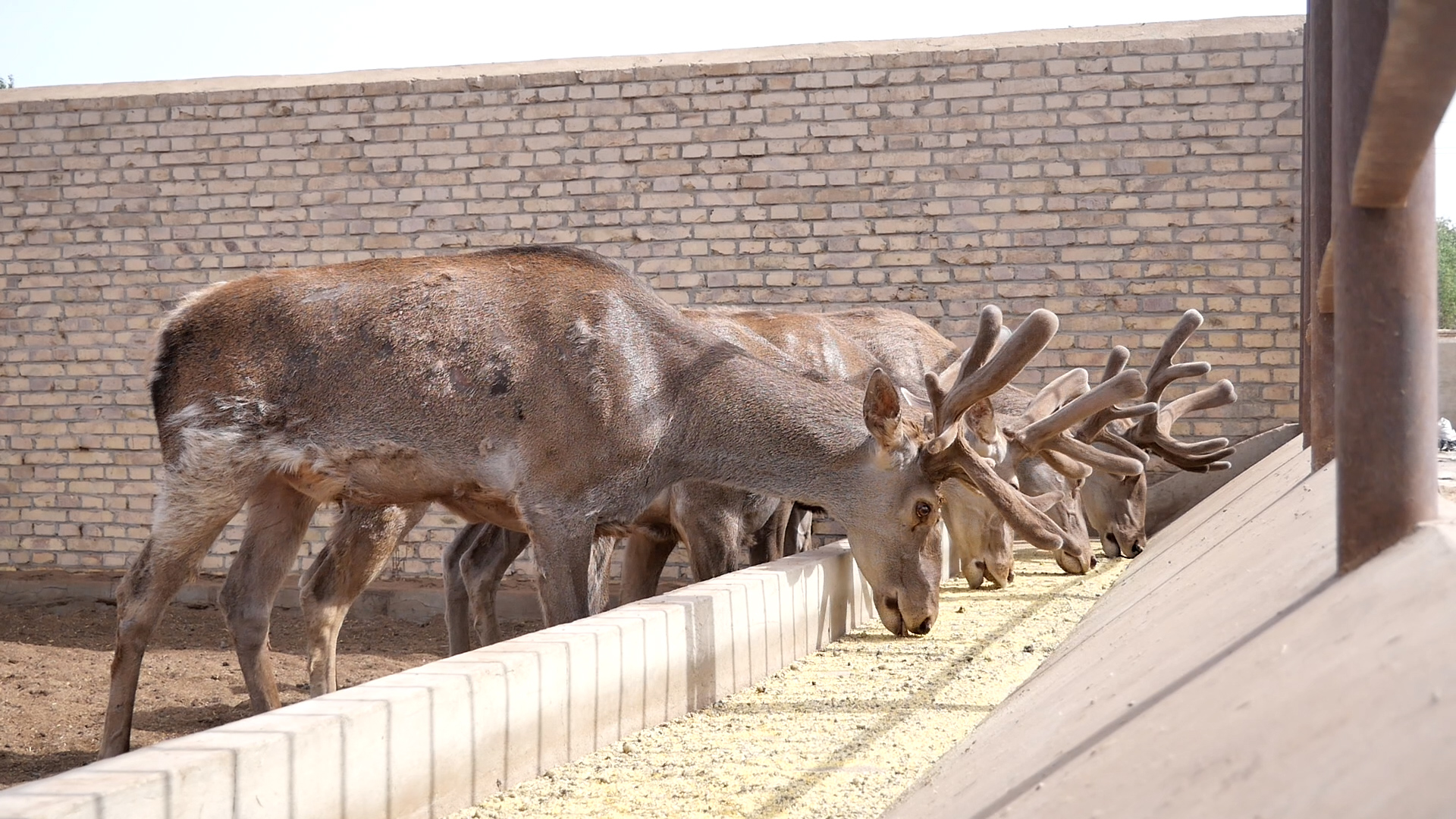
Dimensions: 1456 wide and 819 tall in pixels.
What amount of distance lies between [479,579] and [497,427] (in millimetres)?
1653

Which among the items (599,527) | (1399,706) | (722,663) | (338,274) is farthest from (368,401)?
(1399,706)

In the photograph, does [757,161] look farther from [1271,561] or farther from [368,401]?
[1271,561]

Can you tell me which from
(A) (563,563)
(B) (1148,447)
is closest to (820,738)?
(A) (563,563)

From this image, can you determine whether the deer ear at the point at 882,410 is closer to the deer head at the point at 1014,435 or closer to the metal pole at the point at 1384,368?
the deer head at the point at 1014,435

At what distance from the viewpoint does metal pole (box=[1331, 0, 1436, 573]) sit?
193cm

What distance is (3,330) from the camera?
10.9m

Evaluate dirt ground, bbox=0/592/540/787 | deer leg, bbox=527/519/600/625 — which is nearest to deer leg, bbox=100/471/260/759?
dirt ground, bbox=0/592/540/787

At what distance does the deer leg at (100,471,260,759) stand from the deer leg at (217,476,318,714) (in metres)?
0.29

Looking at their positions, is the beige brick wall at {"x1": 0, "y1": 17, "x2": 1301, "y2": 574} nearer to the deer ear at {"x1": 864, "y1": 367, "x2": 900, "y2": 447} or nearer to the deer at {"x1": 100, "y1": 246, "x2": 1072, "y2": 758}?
the deer at {"x1": 100, "y1": 246, "x2": 1072, "y2": 758}

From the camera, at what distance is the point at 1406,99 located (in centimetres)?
161

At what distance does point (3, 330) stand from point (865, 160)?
22.6ft

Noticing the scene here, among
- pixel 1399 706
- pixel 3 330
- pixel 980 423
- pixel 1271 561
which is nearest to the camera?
pixel 1399 706

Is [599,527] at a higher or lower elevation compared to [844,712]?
higher

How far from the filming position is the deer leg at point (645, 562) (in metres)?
6.67
